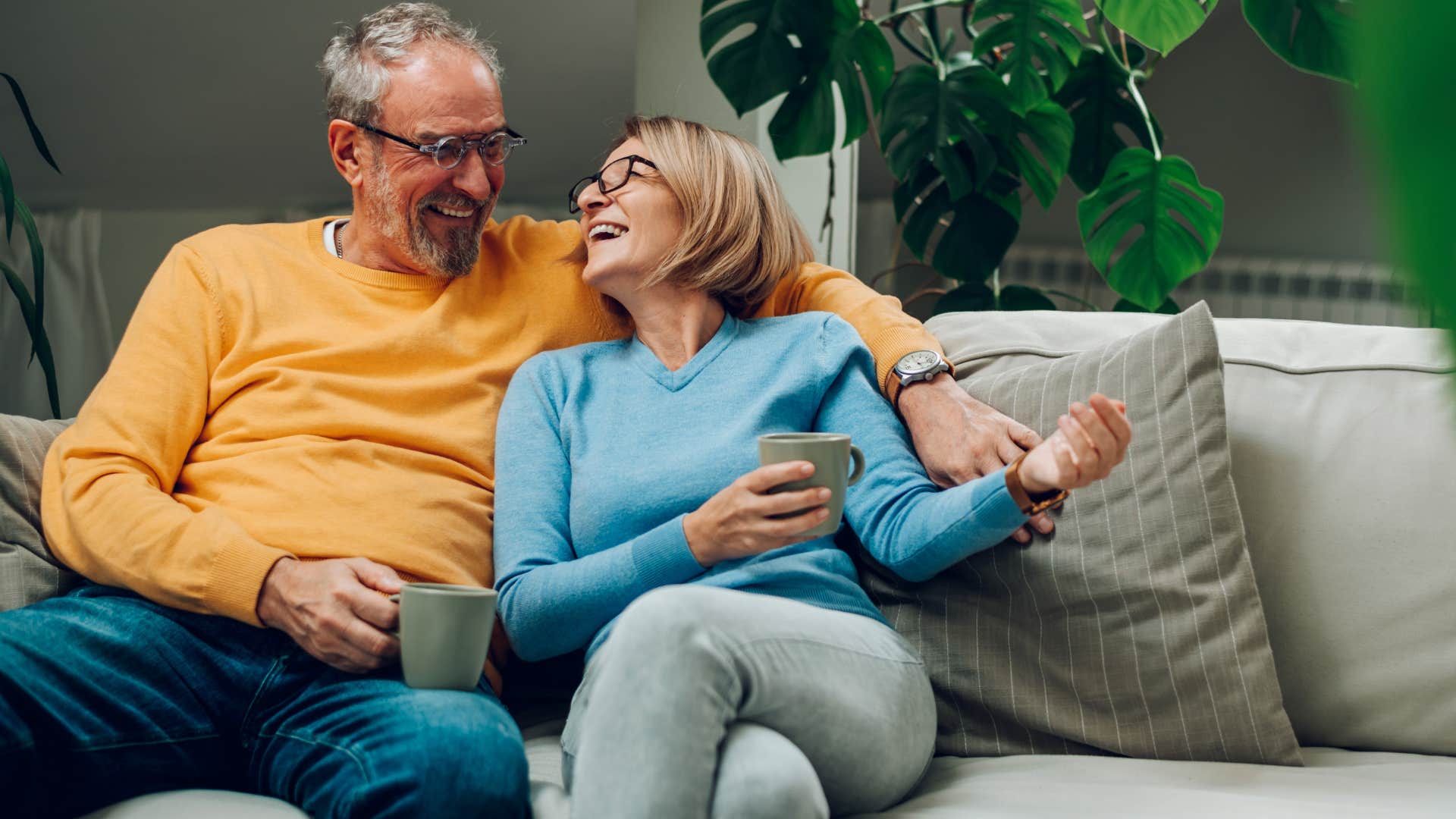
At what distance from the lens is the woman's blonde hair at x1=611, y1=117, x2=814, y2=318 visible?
4.86 ft

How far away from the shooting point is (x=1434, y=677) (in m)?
1.27

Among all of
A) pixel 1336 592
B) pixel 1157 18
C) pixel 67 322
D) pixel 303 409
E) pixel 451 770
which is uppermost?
pixel 1157 18

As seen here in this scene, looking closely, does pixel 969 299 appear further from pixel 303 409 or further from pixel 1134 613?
pixel 303 409

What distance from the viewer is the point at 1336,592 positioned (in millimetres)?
1305

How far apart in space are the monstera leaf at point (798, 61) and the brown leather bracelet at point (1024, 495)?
1.18 m

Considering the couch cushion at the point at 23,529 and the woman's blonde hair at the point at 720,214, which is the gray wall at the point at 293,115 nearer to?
the woman's blonde hair at the point at 720,214

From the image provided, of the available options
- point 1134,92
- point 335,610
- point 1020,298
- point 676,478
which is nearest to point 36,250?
point 335,610

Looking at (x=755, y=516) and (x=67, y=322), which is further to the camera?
(x=67, y=322)

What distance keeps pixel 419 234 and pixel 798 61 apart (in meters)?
0.92

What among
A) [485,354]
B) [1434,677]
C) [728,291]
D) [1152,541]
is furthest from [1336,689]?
[485,354]

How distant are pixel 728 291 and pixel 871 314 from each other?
19 centimetres

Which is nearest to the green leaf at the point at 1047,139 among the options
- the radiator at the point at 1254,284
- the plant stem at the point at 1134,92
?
the plant stem at the point at 1134,92

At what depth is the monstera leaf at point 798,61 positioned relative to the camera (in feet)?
7.07

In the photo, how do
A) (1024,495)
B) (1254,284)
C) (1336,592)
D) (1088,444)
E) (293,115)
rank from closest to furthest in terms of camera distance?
(1088,444) → (1024,495) → (1336,592) → (293,115) → (1254,284)
